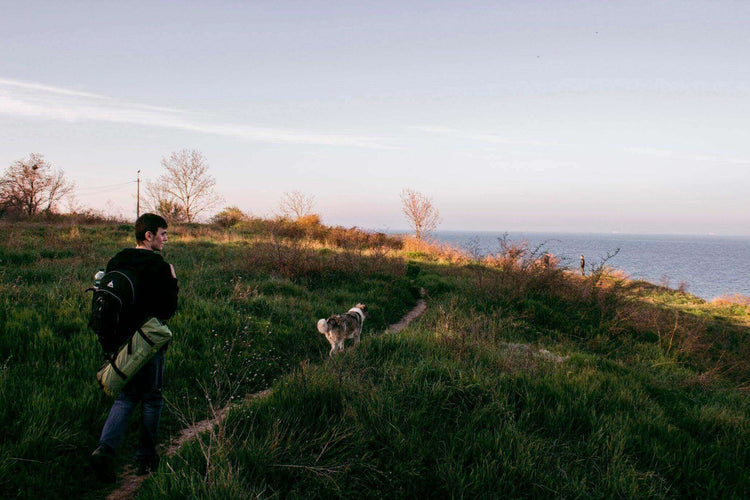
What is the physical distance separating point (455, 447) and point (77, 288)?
8147 mm

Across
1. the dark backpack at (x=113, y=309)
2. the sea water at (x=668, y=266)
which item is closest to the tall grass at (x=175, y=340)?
the dark backpack at (x=113, y=309)

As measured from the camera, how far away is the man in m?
3.45

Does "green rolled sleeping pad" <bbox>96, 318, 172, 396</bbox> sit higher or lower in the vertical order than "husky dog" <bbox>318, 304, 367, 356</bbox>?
higher

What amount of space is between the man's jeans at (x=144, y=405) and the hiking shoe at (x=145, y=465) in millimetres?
18

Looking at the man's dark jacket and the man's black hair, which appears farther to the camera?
the man's black hair

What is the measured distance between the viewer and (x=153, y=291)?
3.56m

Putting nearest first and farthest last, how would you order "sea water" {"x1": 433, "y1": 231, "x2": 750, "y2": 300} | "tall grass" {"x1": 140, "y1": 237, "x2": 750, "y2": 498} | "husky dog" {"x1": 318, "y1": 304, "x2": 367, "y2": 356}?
"tall grass" {"x1": 140, "y1": 237, "x2": 750, "y2": 498} → "husky dog" {"x1": 318, "y1": 304, "x2": 367, "y2": 356} → "sea water" {"x1": 433, "y1": 231, "x2": 750, "y2": 300}

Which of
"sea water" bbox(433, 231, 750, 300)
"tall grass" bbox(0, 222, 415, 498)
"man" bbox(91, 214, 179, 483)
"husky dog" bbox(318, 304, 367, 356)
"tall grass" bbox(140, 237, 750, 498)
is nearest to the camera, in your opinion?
"tall grass" bbox(140, 237, 750, 498)

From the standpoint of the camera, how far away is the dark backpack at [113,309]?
329 centimetres

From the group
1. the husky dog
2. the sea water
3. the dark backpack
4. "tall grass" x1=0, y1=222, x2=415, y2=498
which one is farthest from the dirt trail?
the sea water

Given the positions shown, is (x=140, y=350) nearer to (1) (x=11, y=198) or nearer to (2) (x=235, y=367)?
(2) (x=235, y=367)

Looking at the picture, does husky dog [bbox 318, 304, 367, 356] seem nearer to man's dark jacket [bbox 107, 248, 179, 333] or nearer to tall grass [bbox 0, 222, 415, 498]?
tall grass [bbox 0, 222, 415, 498]

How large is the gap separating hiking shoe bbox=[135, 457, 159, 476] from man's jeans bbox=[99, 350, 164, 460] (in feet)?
0.06

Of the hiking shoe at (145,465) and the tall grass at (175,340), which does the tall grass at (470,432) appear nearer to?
the hiking shoe at (145,465)
